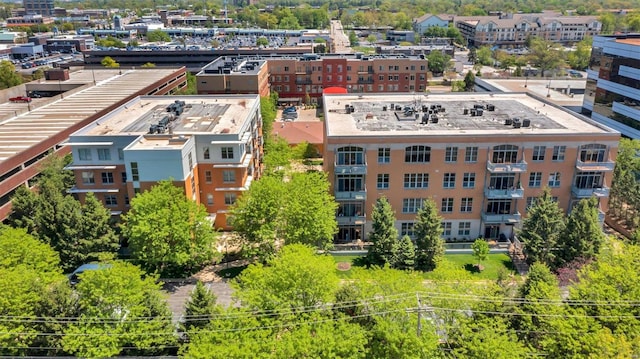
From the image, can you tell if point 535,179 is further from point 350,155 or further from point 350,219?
point 350,219

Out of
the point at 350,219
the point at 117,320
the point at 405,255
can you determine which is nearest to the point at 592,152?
the point at 405,255

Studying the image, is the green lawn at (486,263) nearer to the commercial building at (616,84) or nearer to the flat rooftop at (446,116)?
the flat rooftop at (446,116)

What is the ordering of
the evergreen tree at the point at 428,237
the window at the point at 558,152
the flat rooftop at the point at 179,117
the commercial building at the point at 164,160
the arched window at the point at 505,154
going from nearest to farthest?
1. the evergreen tree at the point at 428,237
2. the commercial building at the point at 164,160
3. the arched window at the point at 505,154
4. the window at the point at 558,152
5. the flat rooftop at the point at 179,117

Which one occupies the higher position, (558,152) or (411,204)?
(558,152)

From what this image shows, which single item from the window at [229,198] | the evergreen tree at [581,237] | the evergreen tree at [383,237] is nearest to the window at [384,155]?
the evergreen tree at [383,237]

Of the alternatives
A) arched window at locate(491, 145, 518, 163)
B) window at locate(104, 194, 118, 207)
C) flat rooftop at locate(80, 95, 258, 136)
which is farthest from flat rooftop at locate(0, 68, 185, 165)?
arched window at locate(491, 145, 518, 163)

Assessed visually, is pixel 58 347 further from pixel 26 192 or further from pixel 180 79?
pixel 180 79
